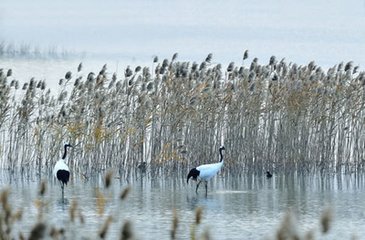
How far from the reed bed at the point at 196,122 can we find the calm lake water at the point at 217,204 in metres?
0.31

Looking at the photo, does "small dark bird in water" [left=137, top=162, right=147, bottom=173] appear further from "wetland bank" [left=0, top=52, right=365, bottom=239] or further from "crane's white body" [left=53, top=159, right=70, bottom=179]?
"crane's white body" [left=53, top=159, right=70, bottom=179]

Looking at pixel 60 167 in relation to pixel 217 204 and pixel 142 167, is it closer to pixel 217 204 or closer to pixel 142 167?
pixel 142 167

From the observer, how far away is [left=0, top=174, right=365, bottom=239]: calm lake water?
10.8m

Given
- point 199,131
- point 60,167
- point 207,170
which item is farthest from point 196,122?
point 60,167

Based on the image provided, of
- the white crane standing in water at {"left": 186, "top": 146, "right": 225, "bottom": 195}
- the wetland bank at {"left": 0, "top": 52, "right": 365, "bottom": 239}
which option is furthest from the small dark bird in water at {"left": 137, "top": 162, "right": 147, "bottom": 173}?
the white crane standing in water at {"left": 186, "top": 146, "right": 225, "bottom": 195}

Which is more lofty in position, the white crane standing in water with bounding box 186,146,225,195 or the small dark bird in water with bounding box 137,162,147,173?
the small dark bird in water with bounding box 137,162,147,173

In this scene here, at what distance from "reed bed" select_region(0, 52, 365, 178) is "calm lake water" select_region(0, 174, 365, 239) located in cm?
31

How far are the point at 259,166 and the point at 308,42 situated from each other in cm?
3981

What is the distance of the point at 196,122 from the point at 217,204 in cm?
237

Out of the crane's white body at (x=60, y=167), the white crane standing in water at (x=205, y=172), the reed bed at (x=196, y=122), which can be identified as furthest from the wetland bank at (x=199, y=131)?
the crane's white body at (x=60, y=167)

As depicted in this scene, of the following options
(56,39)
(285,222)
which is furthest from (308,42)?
(285,222)

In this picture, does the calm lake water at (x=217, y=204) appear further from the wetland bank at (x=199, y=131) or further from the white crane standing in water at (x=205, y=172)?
the white crane standing in water at (x=205, y=172)

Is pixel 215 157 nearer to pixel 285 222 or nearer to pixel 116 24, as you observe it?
pixel 285 222

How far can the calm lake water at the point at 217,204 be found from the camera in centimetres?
1084
